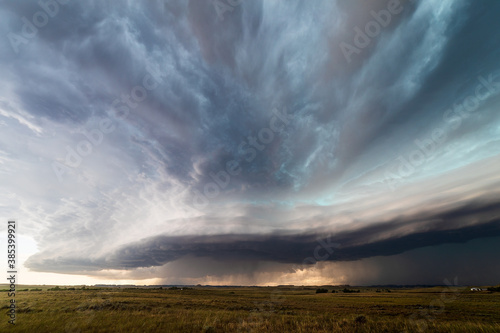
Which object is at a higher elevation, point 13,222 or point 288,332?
point 13,222

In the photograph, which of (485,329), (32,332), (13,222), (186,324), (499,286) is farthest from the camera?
(499,286)

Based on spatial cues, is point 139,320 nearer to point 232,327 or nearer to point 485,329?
point 232,327

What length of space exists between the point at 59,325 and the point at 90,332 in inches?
182

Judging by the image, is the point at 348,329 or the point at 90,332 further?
the point at 348,329

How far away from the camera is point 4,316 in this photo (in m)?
21.3

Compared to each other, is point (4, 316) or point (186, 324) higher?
point (4, 316)

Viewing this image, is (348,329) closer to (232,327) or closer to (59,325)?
(232,327)

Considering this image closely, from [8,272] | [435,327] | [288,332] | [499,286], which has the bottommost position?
[499,286]

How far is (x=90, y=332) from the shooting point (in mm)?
16922

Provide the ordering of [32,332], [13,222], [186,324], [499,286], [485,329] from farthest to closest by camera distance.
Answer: [499,286], [186,324], [13,222], [485,329], [32,332]

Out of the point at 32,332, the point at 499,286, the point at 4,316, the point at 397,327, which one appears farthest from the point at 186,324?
the point at 499,286

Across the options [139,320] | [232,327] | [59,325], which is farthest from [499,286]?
[59,325]

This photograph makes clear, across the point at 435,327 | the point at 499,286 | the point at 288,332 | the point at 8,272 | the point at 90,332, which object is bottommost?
the point at 499,286

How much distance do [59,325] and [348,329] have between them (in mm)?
24321
